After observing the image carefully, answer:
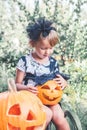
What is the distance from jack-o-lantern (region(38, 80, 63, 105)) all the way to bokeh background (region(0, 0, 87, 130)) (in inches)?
32.5

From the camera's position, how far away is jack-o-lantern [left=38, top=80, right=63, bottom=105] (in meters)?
2.92

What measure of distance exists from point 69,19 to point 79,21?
81mm

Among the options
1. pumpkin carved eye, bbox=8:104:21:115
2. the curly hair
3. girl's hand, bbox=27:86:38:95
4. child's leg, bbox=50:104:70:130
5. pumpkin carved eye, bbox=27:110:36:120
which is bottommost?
child's leg, bbox=50:104:70:130

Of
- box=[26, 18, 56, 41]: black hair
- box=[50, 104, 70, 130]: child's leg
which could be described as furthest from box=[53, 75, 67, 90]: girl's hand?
box=[26, 18, 56, 41]: black hair

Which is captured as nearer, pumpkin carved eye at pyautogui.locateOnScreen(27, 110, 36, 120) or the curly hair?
pumpkin carved eye at pyautogui.locateOnScreen(27, 110, 36, 120)

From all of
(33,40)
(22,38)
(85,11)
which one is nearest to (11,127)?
(33,40)

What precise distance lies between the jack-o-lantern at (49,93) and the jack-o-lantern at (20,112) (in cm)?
25

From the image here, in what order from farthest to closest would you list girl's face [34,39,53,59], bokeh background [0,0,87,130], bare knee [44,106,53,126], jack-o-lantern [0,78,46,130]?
bokeh background [0,0,87,130] < girl's face [34,39,53,59] < bare knee [44,106,53,126] < jack-o-lantern [0,78,46,130]

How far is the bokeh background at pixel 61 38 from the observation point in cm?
373

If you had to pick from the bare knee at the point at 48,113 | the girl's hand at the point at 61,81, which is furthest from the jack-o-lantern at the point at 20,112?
the girl's hand at the point at 61,81

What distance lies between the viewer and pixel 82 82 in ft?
12.6

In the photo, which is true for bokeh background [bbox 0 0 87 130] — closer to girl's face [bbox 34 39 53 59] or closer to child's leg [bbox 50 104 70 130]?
girl's face [bbox 34 39 53 59]

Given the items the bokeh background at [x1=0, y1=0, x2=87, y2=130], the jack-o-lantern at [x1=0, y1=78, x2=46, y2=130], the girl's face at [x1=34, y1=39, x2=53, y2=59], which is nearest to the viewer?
the jack-o-lantern at [x1=0, y1=78, x2=46, y2=130]

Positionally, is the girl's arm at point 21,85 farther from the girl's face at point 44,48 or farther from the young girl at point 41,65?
the girl's face at point 44,48
